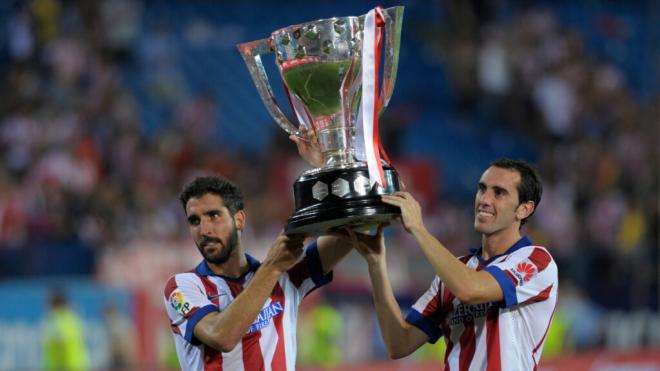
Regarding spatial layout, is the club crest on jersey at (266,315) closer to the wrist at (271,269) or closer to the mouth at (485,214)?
the wrist at (271,269)

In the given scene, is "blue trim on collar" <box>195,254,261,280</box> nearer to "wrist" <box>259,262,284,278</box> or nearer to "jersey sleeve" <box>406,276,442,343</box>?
"wrist" <box>259,262,284,278</box>

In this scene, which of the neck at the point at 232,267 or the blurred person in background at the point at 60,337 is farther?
the blurred person in background at the point at 60,337

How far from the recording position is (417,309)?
15.5 ft

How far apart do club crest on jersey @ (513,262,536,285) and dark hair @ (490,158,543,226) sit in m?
0.25

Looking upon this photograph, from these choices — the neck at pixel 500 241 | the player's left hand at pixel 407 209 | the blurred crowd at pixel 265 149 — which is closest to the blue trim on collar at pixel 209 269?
the player's left hand at pixel 407 209

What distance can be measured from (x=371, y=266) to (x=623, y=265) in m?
8.39

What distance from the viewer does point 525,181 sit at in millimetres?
4449

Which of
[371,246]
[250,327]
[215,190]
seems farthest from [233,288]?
[371,246]

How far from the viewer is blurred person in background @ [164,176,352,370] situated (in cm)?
439

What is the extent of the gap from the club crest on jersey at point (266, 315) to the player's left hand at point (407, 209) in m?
0.76

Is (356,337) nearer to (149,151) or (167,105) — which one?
(149,151)

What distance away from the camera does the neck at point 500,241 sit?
178 inches

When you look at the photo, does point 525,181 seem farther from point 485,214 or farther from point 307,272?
point 307,272

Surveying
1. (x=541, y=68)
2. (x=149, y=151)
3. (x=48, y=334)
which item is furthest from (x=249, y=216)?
(x=541, y=68)
